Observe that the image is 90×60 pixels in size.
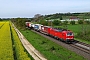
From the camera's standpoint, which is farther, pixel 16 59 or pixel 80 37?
pixel 80 37

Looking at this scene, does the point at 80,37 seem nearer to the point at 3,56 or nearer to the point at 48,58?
the point at 48,58

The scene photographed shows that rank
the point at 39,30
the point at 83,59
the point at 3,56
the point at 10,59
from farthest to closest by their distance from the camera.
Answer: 1. the point at 39,30
2. the point at 83,59
3. the point at 3,56
4. the point at 10,59

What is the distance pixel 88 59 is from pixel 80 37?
23.8 m

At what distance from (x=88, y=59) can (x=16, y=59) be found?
823 cm

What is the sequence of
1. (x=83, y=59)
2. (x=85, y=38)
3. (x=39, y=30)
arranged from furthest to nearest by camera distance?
(x=39, y=30), (x=85, y=38), (x=83, y=59)

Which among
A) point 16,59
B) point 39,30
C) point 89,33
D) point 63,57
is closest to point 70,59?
point 63,57

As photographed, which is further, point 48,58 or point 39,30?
point 39,30

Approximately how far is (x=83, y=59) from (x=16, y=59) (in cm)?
767

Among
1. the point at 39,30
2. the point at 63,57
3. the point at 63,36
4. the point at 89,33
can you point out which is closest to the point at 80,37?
the point at 89,33

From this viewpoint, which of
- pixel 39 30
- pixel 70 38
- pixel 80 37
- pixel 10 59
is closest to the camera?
pixel 10 59

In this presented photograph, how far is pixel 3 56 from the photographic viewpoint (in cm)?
2184

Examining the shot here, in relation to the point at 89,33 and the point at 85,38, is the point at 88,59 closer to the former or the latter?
the point at 85,38

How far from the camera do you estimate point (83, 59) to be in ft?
83.4

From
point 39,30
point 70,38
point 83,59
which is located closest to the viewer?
point 83,59
